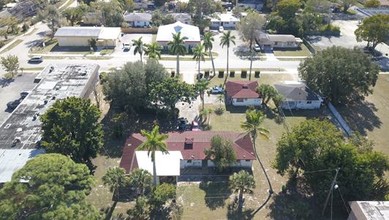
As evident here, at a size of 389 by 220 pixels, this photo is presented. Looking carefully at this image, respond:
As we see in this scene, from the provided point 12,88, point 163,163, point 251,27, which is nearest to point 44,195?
point 163,163

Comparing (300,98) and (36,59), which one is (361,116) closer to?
(300,98)

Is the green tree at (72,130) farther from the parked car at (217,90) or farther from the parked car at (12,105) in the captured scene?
the parked car at (217,90)

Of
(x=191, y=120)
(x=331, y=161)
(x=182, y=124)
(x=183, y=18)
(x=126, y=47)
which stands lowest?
(x=191, y=120)

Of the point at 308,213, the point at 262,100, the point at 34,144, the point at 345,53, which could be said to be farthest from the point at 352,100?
the point at 34,144

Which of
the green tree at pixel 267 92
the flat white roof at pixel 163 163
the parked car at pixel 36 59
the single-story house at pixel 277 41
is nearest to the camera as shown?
the flat white roof at pixel 163 163

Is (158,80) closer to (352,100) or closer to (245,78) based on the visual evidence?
(245,78)

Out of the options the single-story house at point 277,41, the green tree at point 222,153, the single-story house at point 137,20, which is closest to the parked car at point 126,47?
the single-story house at point 137,20
